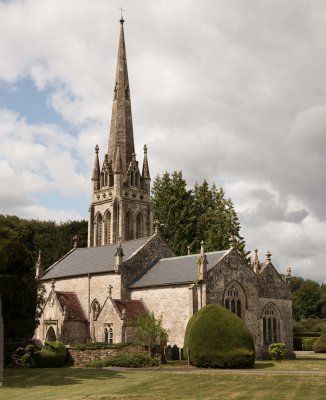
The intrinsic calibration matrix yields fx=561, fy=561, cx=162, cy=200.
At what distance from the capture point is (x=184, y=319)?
4034 cm

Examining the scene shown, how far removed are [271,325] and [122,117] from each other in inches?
1322

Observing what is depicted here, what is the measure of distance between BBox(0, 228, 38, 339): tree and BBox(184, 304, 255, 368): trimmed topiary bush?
10.2 m

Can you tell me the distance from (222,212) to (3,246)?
39338 millimetres

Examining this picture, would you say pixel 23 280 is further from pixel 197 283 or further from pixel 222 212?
pixel 222 212

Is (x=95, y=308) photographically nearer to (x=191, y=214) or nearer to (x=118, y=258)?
(x=118, y=258)

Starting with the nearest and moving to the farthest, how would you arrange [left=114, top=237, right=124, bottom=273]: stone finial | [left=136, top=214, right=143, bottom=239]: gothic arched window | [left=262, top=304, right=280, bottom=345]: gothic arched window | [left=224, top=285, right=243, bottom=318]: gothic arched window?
[left=224, top=285, right=243, bottom=318]: gothic arched window
[left=114, top=237, right=124, bottom=273]: stone finial
[left=262, top=304, right=280, bottom=345]: gothic arched window
[left=136, top=214, right=143, bottom=239]: gothic arched window

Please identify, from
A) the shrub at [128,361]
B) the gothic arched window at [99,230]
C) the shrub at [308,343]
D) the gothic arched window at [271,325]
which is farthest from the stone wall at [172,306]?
the shrub at [308,343]

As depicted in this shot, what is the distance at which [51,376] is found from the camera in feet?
96.3

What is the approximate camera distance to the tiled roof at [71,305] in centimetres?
4556

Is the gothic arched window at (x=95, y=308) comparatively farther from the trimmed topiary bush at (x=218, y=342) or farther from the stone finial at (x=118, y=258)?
the trimmed topiary bush at (x=218, y=342)

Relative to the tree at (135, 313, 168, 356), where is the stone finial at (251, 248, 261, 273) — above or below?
above

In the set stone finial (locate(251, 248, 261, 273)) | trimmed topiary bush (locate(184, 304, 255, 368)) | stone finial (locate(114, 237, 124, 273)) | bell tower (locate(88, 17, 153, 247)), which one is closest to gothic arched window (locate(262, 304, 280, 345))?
stone finial (locate(251, 248, 261, 273))

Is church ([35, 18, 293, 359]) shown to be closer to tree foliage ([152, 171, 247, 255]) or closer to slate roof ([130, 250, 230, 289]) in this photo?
slate roof ([130, 250, 230, 289])

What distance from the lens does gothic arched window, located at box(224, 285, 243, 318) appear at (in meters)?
42.3
